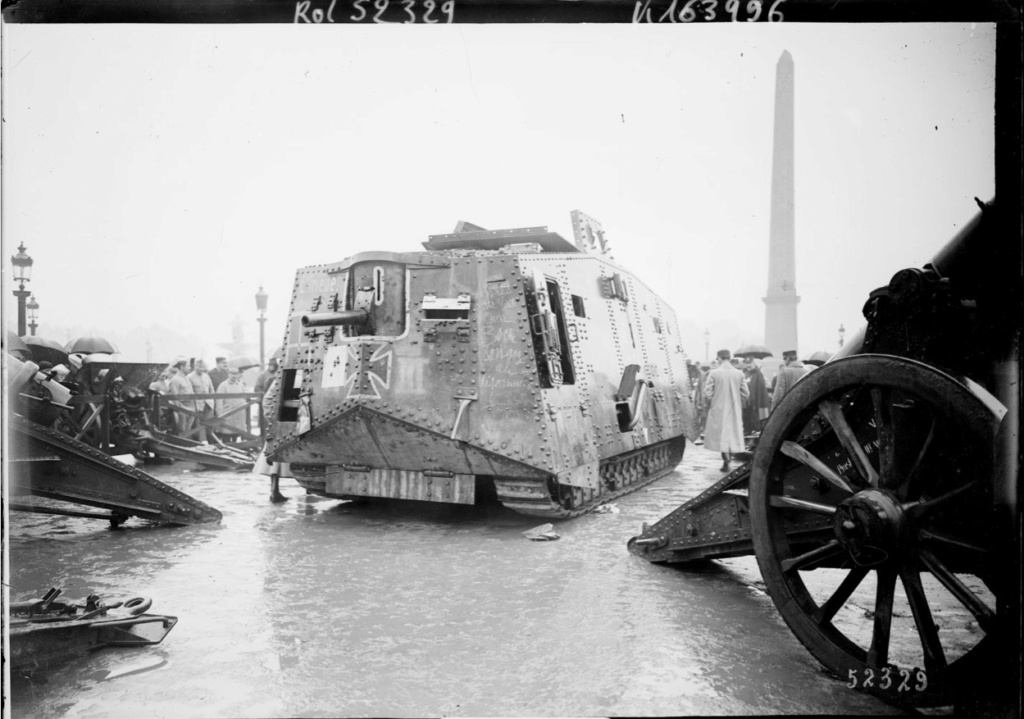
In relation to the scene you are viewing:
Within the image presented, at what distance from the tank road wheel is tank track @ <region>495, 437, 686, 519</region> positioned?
312cm

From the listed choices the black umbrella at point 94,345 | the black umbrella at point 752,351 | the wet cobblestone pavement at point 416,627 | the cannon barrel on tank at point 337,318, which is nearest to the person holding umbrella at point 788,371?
the black umbrella at point 752,351

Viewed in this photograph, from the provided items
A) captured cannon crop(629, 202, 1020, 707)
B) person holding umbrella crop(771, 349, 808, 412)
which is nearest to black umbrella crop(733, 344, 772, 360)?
person holding umbrella crop(771, 349, 808, 412)

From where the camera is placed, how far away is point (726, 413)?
34.4ft

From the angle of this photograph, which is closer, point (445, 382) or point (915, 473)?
point (915, 473)

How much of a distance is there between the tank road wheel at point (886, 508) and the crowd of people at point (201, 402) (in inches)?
342

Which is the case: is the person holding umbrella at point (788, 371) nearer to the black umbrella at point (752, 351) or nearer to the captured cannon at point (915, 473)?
the black umbrella at point (752, 351)

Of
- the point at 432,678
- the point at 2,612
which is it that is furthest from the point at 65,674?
the point at 432,678

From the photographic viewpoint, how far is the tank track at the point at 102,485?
5492 mm

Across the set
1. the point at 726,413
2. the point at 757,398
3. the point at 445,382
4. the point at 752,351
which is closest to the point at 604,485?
the point at 445,382

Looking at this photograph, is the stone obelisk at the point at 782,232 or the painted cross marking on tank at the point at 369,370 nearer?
the stone obelisk at the point at 782,232

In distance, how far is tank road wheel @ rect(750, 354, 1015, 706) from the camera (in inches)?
104

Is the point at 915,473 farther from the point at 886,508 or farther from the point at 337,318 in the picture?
the point at 337,318

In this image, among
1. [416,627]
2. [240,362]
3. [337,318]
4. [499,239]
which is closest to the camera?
[416,627]

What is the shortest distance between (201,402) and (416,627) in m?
11.1
